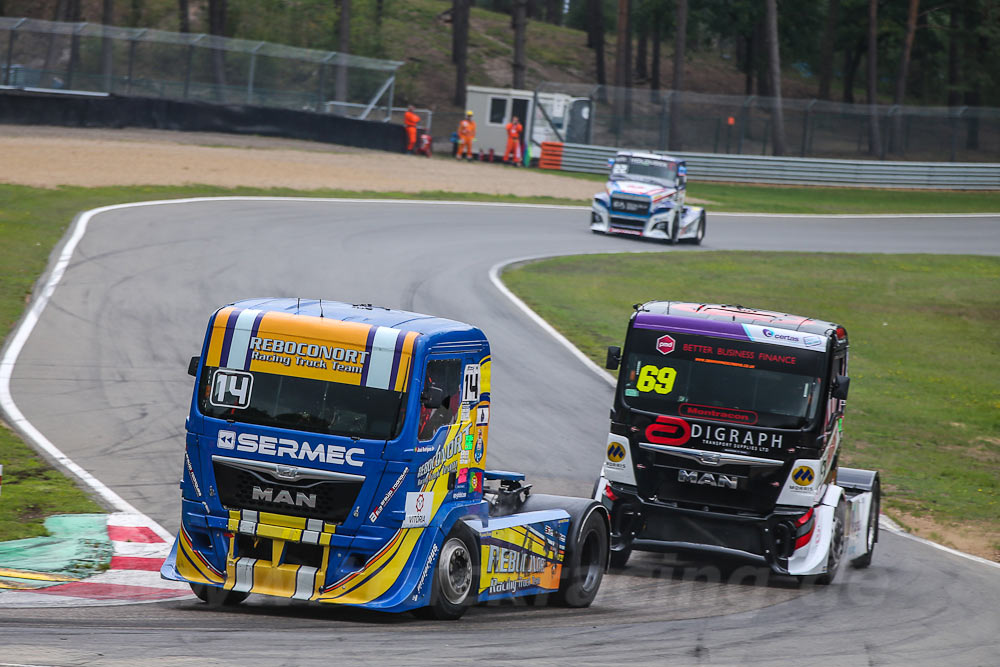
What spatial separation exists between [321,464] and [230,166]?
3006cm

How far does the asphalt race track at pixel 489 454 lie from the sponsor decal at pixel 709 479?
931 mm

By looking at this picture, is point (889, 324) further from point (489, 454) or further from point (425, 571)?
point (425, 571)

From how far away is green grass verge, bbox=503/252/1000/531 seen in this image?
1677cm

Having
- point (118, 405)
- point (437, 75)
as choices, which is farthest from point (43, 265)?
point (437, 75)

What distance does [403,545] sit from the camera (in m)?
8.12

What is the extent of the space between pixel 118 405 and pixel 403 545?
317 inches

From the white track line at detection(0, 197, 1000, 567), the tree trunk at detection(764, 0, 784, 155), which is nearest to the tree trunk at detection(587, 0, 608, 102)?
the tree trunk at detection(764, 0, 784, 155)

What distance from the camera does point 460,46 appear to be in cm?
6950

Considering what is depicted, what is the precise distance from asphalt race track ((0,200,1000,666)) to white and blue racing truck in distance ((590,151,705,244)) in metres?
0.55

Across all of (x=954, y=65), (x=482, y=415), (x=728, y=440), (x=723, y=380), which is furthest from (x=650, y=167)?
(x=954, y=65)

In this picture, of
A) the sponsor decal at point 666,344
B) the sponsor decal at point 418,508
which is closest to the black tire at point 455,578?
the sponsor decal at point 418,508

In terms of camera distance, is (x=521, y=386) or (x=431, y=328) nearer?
(x=431, y=328)

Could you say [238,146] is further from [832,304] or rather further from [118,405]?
[118,405]

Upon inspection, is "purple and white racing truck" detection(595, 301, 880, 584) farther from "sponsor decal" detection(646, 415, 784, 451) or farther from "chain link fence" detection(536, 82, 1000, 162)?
"chain link fence" detection(536, 82, 1000, 162)
